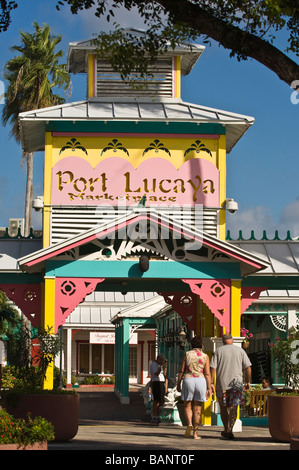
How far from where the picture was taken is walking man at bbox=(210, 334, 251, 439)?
1436 cm

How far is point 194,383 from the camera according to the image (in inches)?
572

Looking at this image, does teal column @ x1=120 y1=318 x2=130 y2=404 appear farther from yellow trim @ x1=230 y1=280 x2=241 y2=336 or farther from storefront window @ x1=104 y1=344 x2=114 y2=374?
storefront window @ x1=104 y1=344 x2=114 y2=374

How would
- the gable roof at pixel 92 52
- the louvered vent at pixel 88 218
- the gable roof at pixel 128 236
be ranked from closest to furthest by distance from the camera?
the gable roof at pixel 128 236
the louvered vent at pixel 88 218
the gable roof at pixel 92 52

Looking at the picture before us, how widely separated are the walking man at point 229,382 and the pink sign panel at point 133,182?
5.12 metres

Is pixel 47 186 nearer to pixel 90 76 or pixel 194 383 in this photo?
pixel 90 76

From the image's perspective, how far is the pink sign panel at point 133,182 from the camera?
18.9 meters

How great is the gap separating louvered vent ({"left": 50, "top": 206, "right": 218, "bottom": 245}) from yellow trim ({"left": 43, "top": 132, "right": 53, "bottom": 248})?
102 mm

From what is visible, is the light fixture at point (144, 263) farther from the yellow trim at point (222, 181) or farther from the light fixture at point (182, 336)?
the light fixture at point (182, 336)

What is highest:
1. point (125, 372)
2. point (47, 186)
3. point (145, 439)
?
point (47, 186)

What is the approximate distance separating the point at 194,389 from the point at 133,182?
19.4ft

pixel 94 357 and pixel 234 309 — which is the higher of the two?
pixel 234 309

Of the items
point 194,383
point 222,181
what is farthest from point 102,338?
point 194,383

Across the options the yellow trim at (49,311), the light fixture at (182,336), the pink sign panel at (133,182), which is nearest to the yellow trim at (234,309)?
the pink sign panel at (133,182)
